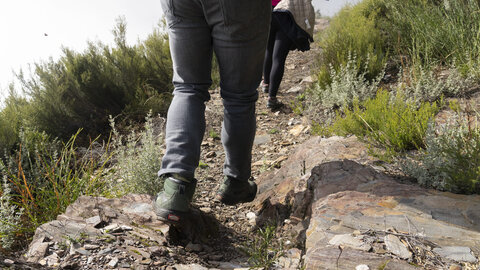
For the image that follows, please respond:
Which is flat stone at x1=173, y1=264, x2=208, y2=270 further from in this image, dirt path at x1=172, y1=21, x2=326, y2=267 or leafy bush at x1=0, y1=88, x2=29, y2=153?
leafy bush at x1=0, y1=88, x2=29, y2=153

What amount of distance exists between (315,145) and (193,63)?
4.52ft

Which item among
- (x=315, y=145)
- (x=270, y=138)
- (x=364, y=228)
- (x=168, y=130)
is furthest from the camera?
(x=270, y=138)

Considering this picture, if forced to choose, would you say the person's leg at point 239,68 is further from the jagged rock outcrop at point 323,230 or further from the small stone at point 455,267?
the small stone at point 455,267

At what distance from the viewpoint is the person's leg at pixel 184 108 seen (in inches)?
67.2

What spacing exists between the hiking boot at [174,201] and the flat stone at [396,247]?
2.91 ft

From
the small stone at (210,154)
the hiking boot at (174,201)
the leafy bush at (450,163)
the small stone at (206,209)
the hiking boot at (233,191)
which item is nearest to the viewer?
the hiking boot at (174,201)

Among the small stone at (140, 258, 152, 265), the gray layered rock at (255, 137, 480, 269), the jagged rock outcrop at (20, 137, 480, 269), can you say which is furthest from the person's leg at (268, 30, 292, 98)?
the small stone at (140, 258, 152, 265)

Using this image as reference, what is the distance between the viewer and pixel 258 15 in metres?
1.68

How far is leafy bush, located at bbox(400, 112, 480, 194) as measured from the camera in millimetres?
1800

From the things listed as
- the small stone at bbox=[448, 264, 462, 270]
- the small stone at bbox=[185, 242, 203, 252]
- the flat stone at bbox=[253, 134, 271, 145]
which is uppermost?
the flat stone at bbox=[253, 134, 271, 145]

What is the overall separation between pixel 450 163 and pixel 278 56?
268cm

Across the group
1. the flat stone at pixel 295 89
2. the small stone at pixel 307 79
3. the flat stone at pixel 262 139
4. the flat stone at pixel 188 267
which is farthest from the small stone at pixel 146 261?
the small stone at pixel 307 79

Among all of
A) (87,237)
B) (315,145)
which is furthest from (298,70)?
(87,237)

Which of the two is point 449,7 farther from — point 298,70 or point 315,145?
point 315,145
